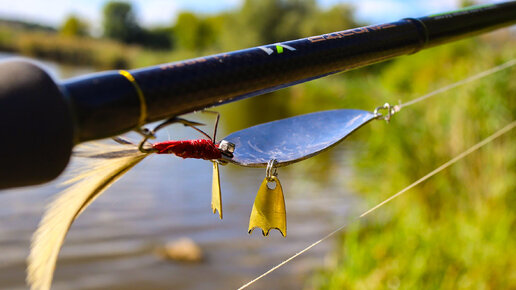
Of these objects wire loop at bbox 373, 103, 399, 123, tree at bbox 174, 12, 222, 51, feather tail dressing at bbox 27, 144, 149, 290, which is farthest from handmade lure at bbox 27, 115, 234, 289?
tree at bbox 174, 12, 222, 51

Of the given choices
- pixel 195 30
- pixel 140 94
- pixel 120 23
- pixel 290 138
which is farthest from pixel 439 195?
pixel 120 23

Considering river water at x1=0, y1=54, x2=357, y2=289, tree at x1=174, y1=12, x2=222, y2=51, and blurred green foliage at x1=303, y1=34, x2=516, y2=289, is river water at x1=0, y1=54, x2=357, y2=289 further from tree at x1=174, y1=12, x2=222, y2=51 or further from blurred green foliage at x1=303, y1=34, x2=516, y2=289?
tree at x1=174, y1=12, x2=222, y2=51

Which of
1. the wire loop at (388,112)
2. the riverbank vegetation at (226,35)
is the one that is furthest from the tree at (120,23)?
the wire loop at (388,112)

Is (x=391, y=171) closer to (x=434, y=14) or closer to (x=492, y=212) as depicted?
(x=492, y=212)

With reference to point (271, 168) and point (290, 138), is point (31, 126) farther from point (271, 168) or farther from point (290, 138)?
point (290, 138)

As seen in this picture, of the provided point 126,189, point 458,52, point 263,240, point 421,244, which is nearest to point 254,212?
point 421,244
